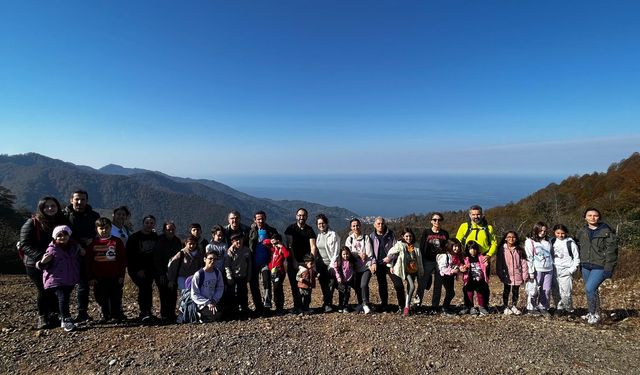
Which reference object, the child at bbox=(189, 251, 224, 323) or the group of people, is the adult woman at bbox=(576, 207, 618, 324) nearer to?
the group of people

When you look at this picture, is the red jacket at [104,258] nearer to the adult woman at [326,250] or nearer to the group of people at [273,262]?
the group of people at [273,262]

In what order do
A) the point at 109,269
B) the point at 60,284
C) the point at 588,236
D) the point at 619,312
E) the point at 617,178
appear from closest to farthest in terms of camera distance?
1. the point at 60,284
2. the point at 109,269
3. the point at 588,236
4. the point at 619,312
5. the point at 617,178

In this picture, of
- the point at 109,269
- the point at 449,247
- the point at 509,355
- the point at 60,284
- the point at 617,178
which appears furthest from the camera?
the point at 617,178

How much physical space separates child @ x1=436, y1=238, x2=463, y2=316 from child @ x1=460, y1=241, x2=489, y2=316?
151 millimetres

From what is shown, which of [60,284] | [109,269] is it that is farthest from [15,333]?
[109,269]

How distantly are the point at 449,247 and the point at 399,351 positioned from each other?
2739 millimetres

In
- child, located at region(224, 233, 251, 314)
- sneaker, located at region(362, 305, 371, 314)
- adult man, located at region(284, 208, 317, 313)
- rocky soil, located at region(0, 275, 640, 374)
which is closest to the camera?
rocky soil, located at region(0, 275, 640, 374)

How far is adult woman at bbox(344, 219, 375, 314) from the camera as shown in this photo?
7.05 m

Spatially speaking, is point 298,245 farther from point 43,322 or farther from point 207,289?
point 43,322

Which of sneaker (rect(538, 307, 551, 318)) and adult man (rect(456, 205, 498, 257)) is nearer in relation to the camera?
sneaker (rect(538, 307, 551, 318))

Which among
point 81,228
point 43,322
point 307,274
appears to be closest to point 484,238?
point 307,274

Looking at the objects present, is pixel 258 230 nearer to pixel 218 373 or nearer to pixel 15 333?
pixel 218 373

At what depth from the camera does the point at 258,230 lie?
7121mm

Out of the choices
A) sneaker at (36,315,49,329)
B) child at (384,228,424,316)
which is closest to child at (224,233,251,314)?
child at (384,228,424,316)
